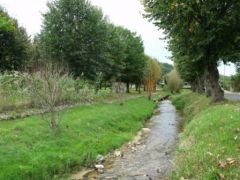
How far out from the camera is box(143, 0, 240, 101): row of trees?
25.8 m

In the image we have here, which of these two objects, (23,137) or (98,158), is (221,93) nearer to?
(98,158)

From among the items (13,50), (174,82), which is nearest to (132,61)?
(13,50)

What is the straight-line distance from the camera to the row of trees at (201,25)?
25844 millimetres

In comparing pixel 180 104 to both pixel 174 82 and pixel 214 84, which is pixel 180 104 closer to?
pixel 214 84

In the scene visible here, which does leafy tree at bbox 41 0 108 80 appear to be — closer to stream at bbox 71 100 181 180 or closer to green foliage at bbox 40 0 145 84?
green foliage at bbox 40 0 145 84

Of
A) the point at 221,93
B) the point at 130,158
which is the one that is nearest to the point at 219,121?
the point at 130,158

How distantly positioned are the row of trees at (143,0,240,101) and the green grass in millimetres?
7984

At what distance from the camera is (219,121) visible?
16.8 metres

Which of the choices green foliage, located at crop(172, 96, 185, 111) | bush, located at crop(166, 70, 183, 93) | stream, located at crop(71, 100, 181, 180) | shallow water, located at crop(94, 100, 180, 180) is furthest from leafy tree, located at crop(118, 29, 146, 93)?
shallow water, located at crop(94, 100, 180, 180)

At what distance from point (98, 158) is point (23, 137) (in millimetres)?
3371

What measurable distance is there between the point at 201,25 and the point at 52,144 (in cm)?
1481

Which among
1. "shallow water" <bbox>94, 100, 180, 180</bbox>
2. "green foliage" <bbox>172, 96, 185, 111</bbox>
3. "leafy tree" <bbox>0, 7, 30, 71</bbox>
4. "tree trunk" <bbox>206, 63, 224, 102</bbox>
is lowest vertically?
"shallow water" <bbox>94, 100, 180, 180</bbox>

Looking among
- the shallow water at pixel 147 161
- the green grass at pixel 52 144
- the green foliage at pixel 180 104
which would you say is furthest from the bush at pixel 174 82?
the shallow water at pixel 147 161

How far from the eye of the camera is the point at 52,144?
16953 millimetres
